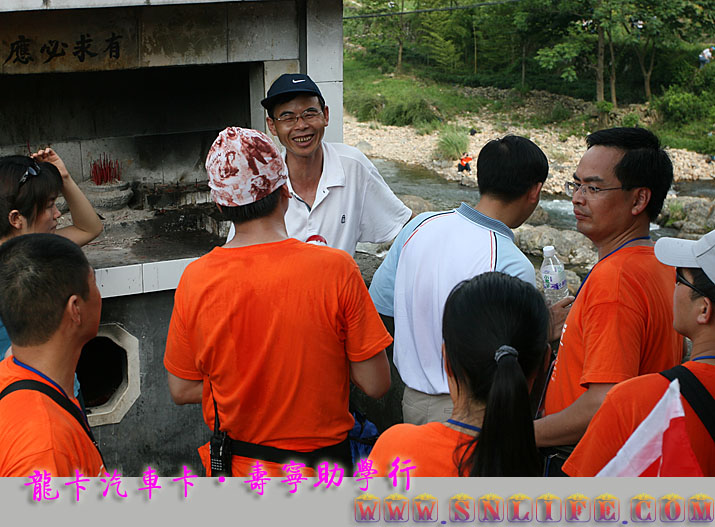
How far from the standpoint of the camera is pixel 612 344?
7.47 ft

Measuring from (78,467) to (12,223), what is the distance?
1.43m

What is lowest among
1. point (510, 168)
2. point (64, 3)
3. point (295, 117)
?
point (510, 168)

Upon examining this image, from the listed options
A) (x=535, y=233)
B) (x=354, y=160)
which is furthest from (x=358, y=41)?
(x=354, y=160)

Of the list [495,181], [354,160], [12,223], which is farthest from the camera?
[354,160]

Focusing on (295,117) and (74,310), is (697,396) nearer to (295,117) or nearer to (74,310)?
(74,310)

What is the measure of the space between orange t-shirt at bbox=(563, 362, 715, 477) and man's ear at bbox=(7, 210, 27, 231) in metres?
2.30

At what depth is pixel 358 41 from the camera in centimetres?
3597

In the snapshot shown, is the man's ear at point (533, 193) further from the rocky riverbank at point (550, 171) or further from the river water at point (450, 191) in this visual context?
the river water at point (450, 191)

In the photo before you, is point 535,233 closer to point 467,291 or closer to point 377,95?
point 467,291

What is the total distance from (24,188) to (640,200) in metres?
2.37

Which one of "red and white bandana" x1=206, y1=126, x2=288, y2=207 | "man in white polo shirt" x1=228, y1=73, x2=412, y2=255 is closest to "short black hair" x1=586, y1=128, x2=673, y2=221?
"red and white bandana" x1=206, y1=126, x2=288, y2=207

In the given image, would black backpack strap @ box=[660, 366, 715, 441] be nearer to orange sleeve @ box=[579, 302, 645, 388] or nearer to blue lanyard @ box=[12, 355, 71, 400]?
orange sleeve @ box=[579, 302, 645, 388]

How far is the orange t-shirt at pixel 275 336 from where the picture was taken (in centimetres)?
232

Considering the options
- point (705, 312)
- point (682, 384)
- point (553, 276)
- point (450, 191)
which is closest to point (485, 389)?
point (682, 384)
